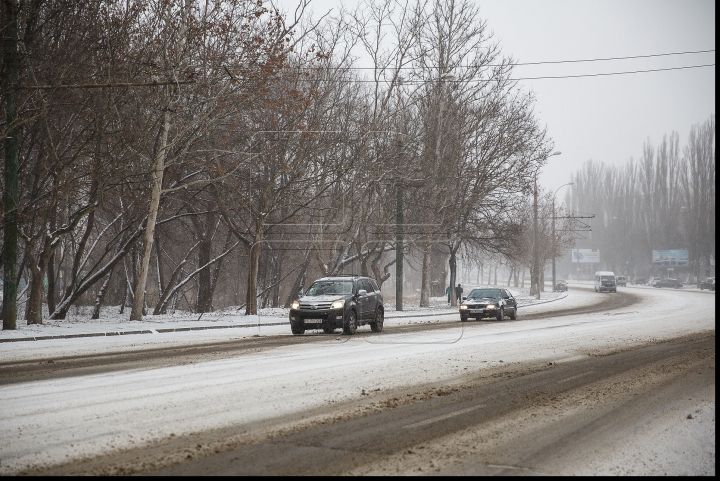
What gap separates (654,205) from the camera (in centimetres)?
11775

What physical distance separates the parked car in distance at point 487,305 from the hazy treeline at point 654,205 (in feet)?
239

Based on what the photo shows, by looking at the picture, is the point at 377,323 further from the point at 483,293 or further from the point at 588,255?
the point at 588,255

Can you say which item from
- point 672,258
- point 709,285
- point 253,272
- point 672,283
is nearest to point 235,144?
point 253,272

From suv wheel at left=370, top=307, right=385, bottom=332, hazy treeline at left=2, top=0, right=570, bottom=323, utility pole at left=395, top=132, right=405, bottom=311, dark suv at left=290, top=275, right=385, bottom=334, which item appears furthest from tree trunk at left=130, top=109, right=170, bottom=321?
utility pole at left=395, top=132, right=405, bottom=311

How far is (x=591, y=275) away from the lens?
15750 cm

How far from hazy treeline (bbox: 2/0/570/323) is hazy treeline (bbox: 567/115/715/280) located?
210 feet

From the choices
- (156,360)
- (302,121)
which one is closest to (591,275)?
(302,121)

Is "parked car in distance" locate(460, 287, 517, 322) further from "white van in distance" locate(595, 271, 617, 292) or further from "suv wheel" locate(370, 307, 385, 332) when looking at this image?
"white van in distance" locate(595, 271, 617, 292)

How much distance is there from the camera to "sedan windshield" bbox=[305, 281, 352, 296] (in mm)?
23203

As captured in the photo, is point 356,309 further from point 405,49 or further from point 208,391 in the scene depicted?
point 405,49

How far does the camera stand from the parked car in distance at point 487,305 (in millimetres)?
32656

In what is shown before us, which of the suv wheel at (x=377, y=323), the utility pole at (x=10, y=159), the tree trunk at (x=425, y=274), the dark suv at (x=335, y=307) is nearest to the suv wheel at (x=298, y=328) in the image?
the dark suv at (x=335, y=307)

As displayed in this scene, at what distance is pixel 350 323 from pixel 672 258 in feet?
A: 345

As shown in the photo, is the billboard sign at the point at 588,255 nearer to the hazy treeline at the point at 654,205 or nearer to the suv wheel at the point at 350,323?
the hazy treeline at the point at 654,205
